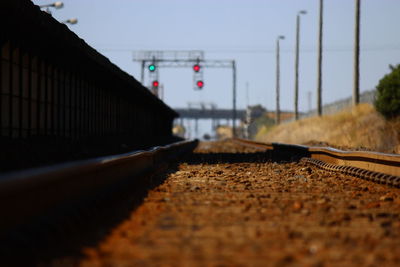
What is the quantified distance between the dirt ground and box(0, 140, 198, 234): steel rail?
0.63 meters

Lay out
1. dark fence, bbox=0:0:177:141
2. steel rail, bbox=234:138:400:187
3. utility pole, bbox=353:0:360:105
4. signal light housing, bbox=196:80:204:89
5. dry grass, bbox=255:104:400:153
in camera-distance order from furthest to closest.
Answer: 1. signal light housing, bbox=196:80:204:89
2. utility pole, bbox=353:0:360:105
3. dry grass, bbox=255:104:400:153
4. dark fence, bbox=0:0:177:141
5. steel rail, bbox=234:138:400:187

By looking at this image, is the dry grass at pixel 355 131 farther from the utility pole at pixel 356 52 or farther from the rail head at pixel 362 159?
the rail head at pixel 362 159

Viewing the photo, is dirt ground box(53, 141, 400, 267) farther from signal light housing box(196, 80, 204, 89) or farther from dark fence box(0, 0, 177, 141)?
signal light housing box(196, 80, 204, 89)

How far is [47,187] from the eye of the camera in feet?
19.4

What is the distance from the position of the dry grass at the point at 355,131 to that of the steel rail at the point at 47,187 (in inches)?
543

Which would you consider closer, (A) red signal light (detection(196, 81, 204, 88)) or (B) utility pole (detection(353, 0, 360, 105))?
(B) utility pole (detection(353, 0, 360, 105))

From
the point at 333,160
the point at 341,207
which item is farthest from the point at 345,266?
the point at 333,160

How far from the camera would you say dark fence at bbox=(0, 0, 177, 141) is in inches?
503

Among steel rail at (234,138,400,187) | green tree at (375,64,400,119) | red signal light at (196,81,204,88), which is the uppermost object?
red signal light at (196,81,204,88)

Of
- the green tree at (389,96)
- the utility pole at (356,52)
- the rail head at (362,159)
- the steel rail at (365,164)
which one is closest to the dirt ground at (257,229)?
the steel rail at (365,164)

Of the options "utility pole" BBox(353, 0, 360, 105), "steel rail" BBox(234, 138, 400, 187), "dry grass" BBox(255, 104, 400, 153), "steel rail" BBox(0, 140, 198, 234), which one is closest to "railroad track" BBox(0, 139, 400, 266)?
"steel rail" BBox(0, 140, 198, 234)

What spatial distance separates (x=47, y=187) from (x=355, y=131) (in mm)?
30273

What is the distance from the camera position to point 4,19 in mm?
12070

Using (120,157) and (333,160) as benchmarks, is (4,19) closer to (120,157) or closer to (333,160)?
(120,157)
